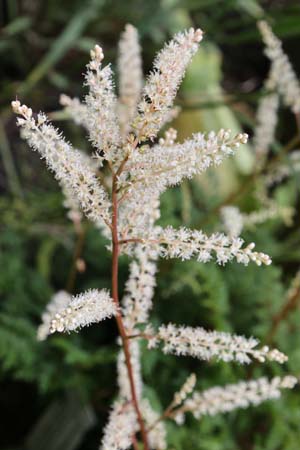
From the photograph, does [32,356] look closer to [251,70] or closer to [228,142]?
[228,142]

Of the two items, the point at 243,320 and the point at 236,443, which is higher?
the point at 243,320

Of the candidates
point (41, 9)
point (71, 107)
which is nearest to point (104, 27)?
point (41, 9)

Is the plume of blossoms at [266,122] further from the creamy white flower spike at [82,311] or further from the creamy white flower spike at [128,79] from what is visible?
the creamy white flower spike at [82,311]

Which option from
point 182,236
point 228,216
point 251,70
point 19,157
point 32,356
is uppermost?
point 251,70

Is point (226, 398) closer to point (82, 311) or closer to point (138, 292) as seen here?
point (138, 292)

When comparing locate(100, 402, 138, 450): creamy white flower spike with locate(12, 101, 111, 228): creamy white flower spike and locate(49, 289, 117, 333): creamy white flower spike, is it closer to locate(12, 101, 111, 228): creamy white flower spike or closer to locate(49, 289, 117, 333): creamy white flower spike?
locate(49, 289, 117, 333): creamy white flower spike

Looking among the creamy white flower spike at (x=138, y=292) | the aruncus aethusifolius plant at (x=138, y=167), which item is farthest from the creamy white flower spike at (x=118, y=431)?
the creamy white flower spike at (x=138, y=292)

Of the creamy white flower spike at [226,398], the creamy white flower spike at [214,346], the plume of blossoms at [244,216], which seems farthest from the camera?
the plume of blossoms at [244,216]
